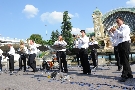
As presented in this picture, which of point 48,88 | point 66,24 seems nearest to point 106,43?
point 66,24

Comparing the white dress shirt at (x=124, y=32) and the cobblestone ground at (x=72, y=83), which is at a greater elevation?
the white dress shirt at (x=124, y=32)

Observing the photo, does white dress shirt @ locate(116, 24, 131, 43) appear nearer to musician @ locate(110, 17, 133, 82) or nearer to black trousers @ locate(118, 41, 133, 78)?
musician @ locate(110, 17, 133, 82)

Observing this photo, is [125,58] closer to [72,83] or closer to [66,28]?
[72,83]

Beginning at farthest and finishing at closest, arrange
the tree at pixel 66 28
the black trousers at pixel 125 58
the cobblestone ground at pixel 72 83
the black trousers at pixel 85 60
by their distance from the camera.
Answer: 1. the tree at pixel 66 28
2. the black trousers at pixel 85 60
3. the black trousers at pixel 125 58
4. the cobblestone ground at pixel 72 83

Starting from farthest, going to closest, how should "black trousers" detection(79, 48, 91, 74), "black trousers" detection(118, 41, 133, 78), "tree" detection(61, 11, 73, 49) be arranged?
"tree" detection(61, 11, 73, 49) → "black trousers" detection(79, 48, 91, 74) → "black trousers" detection(118, 41, 133, 78)

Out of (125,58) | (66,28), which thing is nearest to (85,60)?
(125,58)

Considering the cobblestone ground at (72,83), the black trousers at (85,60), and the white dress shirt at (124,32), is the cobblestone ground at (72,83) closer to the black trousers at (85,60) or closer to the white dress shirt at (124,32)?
the black trousers at (85,60)

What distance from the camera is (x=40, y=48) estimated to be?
15047 millimetres

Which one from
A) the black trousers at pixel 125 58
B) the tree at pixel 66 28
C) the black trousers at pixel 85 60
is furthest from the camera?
the tree at pixel 66 28

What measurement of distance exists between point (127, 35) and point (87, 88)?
2507 millimetres

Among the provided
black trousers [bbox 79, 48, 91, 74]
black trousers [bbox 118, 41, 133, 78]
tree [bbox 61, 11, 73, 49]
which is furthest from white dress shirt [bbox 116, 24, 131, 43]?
tree [bbox 61, 11, 73, 49]

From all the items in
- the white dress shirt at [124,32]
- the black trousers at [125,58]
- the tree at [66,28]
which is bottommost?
the black trousers at [125,58]

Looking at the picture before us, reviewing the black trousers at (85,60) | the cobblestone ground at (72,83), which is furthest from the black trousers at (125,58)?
the black trousers at (85,60)

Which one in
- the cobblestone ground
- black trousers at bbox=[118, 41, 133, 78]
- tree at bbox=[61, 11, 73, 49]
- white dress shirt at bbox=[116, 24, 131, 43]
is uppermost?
tree at bbox=[61, 11, 73, 49]
